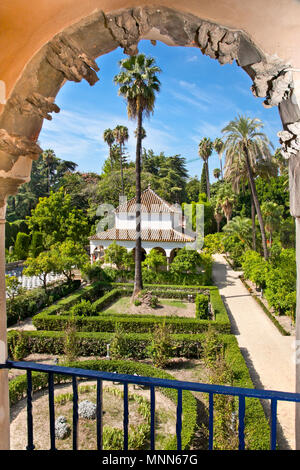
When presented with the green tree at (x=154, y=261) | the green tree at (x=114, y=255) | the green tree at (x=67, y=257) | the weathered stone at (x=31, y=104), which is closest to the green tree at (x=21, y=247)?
the green tree at (x=67, y=257)

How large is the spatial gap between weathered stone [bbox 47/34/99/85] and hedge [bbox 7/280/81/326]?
36.7 ft

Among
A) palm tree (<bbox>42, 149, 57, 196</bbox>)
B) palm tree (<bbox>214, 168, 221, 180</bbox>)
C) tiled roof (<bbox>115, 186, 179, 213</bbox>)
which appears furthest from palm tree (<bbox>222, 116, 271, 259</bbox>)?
palm tree (<bbox>214, 168, 221, 180</bbox>)

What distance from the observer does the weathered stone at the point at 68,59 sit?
2.12 m

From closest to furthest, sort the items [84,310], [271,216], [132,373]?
1. [132,373]
2. [84,310]
3. [271,216]

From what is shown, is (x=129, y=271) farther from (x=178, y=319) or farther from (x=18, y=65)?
(x=18, y=65)

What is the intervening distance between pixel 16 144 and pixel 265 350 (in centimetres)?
892

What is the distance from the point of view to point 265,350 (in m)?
8.94

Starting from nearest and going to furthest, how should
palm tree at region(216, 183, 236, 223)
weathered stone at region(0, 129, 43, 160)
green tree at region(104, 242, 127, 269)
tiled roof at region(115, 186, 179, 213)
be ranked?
1. weathered stone at region(0, 129, 43, 160)
2. green tree at region(104, 242, 127, 269)
3. tiled roof at region(115, 186, 179, 213)
4. palm tree at region(216, 183, 236, 223)

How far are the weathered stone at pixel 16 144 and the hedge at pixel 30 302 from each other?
10799mm

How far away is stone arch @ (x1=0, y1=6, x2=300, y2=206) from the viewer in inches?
77.5

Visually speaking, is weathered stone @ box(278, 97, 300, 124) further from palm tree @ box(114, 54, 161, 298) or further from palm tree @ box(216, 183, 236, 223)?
palm tree @ box(216, 183, 236, 223)

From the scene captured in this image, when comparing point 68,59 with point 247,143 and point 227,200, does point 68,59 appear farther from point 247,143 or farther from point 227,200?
point 227,200

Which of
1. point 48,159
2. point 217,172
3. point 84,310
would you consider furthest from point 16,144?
point 217,172

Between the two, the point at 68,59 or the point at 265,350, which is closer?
the point at 68,59
